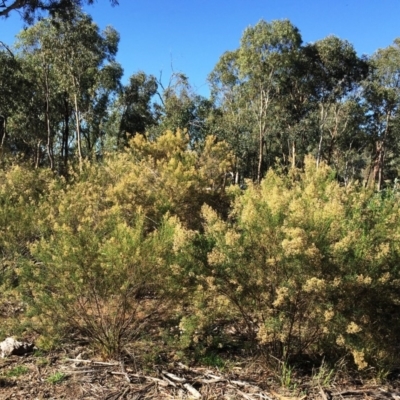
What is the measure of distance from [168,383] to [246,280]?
1.09 metres

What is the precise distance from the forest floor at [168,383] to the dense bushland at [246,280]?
7.7 inches

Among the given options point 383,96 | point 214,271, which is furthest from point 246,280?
point 383,96

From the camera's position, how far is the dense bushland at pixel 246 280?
11.7ft

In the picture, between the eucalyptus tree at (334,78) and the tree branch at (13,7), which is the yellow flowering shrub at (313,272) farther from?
the eucalyptus tree at (334,78)

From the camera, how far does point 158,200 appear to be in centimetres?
722

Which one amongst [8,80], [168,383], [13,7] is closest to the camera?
[168,383]

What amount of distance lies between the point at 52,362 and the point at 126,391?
3.44 ft

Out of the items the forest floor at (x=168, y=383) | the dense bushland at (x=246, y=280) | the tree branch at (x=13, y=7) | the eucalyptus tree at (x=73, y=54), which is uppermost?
the eucalyptus tree at (x=73, y=54)

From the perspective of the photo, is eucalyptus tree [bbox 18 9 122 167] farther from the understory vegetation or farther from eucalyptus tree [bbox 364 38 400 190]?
eucalyptus tree [bbox 364 38 400 190]

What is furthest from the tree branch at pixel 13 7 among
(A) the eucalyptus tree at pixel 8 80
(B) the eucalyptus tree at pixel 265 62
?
(B) the eucalyptus tree at pixel 265 62

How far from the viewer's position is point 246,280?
3857 mm

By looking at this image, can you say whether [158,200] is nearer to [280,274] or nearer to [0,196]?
[0,196]

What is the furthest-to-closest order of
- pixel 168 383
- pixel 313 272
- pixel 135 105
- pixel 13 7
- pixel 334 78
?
1. pixel 135 105
2. pixel 334 78
3. pixel 13 7
4. pixel 168 383
5. pixel 313 272

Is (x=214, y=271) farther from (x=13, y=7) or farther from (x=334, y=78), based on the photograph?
(x=334, y=78)
